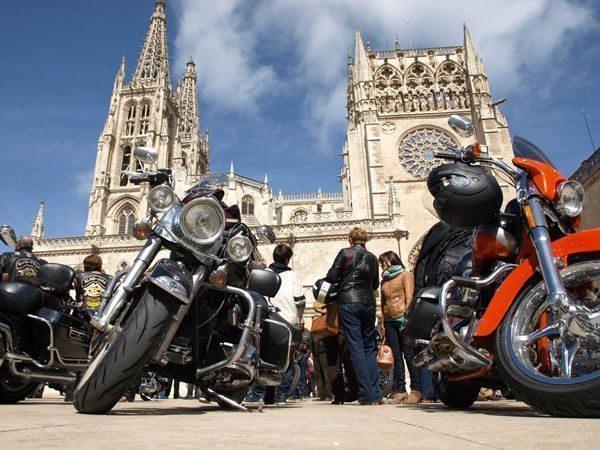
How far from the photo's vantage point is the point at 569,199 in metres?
2.20

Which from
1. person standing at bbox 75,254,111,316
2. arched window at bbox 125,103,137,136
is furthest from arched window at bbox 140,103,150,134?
person standing at bbox 75,254,111,316

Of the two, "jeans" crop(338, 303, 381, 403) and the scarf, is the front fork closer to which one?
"jeans" crop(338, 303, 381, 403)

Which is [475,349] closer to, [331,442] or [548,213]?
[548,213]

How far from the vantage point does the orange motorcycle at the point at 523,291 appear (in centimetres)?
182

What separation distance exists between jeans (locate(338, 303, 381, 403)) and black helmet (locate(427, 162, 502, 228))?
1.91 m

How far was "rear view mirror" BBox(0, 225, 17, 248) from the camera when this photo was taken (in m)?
4.47

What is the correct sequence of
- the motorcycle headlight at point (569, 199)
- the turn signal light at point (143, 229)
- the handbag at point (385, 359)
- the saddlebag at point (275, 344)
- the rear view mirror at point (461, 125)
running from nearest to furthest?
the motorcycle headlight at point (569, 199) → the turn signal light at point (143, 229) → the rear view mirror at point (461, 125) → the saddlebag at point (275, 344) → the handbag at point (385, 359)

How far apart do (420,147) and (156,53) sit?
3372cm

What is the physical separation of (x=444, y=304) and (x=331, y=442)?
1335 millimetres

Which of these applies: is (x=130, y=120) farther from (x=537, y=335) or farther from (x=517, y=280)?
(x=537, y=335)

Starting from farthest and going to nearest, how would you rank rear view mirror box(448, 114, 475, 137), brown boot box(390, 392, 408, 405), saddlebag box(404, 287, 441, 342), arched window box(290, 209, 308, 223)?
arched window box(290, 209, 308, 223) < brown boot box(390, 392, 408, 405) < saddlebag box(404, 287, 441, 342) < rear view mirror box(448, 114, 475, 137)

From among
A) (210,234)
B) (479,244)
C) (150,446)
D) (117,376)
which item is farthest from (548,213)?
(117,376)

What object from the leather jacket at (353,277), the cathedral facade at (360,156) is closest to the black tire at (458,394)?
the leather jacket at (353,277)

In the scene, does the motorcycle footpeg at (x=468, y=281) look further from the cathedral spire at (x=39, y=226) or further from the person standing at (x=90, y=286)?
the cathedral spire at (x=39, y=226)
